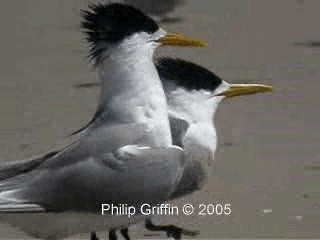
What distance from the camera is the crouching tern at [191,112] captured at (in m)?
2.73

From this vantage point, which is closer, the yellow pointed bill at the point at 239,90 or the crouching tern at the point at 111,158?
the crouching tern at the point at 111,158

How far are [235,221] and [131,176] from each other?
469 millimetres

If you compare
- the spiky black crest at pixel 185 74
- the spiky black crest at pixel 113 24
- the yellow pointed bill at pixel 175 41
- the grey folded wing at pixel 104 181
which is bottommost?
the grey folded wing at pixel 104 181

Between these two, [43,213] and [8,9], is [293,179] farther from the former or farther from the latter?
[8,9]

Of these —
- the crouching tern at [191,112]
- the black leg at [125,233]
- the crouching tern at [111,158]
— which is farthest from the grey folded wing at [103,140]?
the black leg at [125,233]

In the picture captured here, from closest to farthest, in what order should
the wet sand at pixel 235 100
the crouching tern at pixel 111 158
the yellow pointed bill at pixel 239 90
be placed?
the crouching tern at pixel 111 158 < the yellow pointed bill at pixel 239 90 < the wet sand at pixel 235 100

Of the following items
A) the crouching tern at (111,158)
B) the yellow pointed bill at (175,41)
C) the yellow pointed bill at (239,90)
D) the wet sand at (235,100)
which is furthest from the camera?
the wet sand at (235,100)

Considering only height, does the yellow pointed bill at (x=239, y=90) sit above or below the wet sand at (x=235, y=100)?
above

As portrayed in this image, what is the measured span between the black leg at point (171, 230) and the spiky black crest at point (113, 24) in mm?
386

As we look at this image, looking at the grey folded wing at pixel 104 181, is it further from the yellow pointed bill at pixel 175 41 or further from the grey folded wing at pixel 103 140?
the yellow pointed bill at pixel 175 41

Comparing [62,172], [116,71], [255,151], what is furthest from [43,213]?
[255,151]

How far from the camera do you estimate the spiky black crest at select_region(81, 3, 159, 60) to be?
2623 millimetres

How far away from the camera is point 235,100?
11.2 ft

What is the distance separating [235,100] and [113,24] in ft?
2.83
